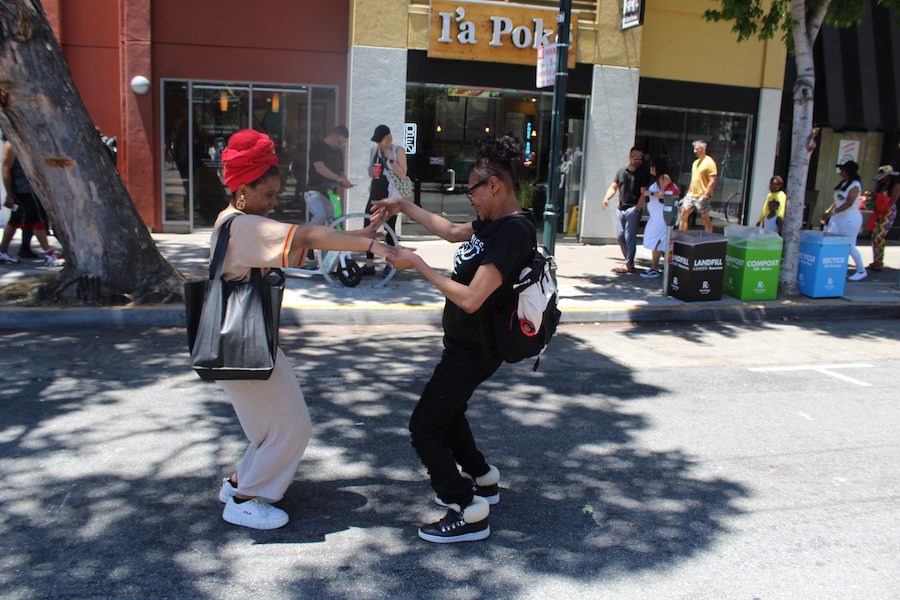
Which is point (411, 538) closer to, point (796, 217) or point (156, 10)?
point (796, 217)

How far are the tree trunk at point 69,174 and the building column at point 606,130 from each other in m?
7.84

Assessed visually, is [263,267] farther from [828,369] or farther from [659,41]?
[659,41]

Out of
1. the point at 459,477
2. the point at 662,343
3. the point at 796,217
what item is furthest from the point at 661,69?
the point at 459,477

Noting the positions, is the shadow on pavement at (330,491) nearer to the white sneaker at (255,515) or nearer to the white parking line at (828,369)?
the white sneaker at (255,515)

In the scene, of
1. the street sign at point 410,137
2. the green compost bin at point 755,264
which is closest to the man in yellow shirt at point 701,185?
the green compost bin at point 755,264

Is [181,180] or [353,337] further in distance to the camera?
[181,180]

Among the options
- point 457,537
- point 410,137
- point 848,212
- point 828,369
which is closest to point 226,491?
point 457,537

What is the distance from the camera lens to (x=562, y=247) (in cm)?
1416

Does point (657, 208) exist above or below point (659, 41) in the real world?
below

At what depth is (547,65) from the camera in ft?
33.4

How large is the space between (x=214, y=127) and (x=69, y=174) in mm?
5655

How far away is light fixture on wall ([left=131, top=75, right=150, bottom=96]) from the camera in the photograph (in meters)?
12.7

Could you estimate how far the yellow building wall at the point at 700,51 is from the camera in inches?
568

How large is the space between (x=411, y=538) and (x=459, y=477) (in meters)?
0.41
